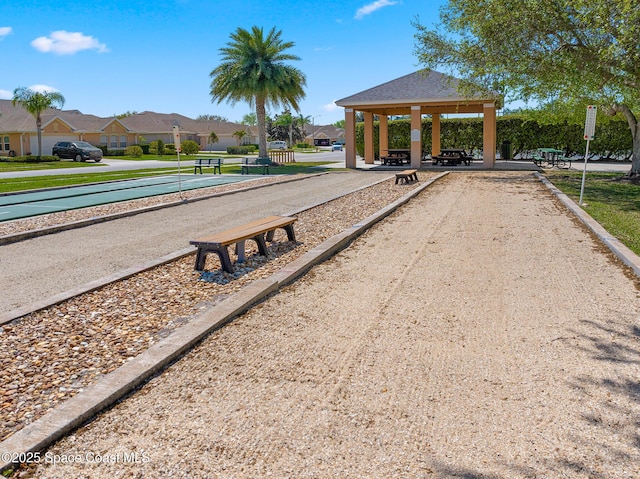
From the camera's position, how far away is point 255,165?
89.9 feet

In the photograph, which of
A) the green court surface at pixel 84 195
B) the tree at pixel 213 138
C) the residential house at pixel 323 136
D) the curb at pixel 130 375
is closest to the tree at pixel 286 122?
the residential house at pixel 323 136

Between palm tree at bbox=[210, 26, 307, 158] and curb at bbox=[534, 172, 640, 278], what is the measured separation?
67.3 ft

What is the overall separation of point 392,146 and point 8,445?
116ft

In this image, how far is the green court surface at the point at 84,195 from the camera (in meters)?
13.3

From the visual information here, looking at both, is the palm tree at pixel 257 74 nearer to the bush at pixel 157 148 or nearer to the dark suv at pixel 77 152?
the dark suv at pixel 77 152

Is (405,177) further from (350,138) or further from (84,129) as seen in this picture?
(84,129)

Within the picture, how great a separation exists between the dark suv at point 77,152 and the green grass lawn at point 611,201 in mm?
33609

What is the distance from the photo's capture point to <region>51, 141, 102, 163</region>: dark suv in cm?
4297

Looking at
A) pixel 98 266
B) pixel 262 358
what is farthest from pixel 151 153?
pixel 262 358

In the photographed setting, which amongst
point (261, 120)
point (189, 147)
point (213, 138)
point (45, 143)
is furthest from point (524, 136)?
point (213, 138)

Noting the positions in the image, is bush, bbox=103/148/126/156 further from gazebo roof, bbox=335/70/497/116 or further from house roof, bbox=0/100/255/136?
gazebo roof, bbox=335/70/497/116

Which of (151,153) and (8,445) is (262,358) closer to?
(8,445)

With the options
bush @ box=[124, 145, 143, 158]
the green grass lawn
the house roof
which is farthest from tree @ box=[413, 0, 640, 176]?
the house roof

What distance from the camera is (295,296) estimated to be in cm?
609
